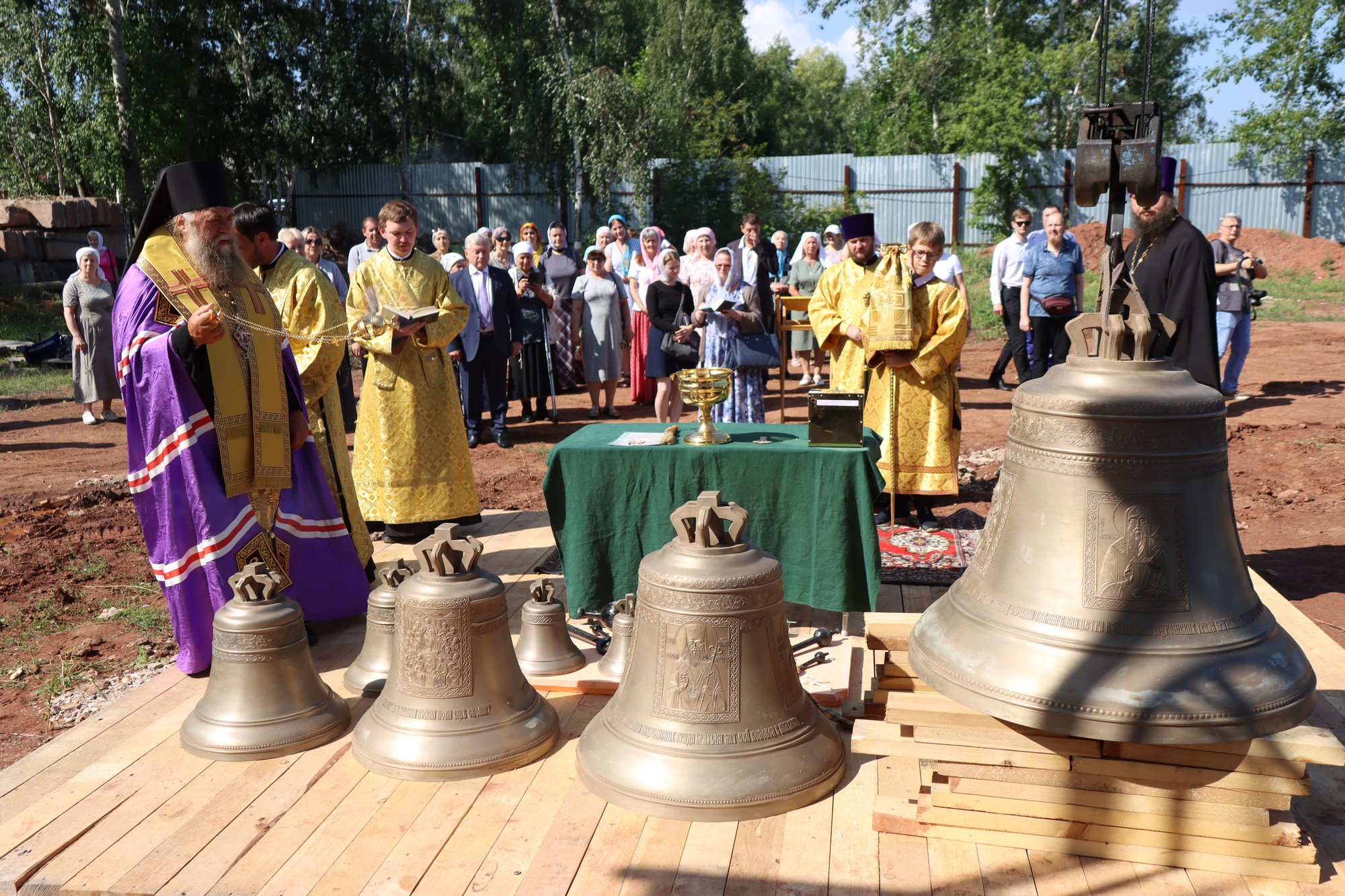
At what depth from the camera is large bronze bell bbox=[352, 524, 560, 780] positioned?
3381 millimetres

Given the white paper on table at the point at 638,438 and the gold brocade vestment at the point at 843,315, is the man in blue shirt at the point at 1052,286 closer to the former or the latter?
the gold brocade vestment at the point at 843,315

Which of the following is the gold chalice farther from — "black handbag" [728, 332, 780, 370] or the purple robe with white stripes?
"black handbag" [728, 332, 780, 370]

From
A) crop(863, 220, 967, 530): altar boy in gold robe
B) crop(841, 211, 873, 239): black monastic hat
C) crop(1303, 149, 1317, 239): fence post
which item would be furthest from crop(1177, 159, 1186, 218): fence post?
crop(863, 220, 967, 530): altar boy in gold robe

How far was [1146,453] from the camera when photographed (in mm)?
2770

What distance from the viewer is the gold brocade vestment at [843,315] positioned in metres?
→ 6.75

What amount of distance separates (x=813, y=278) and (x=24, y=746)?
34.0ft

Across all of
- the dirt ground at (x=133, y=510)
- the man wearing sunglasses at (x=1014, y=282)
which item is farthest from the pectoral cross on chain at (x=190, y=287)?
the man wearing sunglasses at (x=1014, y=282)

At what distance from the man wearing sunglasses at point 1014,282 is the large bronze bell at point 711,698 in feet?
29.5

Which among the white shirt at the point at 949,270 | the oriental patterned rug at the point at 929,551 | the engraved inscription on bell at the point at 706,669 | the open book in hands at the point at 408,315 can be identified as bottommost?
the oriental patterned rug at the point at 929,551

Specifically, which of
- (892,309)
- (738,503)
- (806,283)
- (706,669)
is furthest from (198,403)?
(806,283)

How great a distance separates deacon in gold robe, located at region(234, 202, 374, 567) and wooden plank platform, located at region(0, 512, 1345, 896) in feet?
5.79

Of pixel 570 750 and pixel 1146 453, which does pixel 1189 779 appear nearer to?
pixel 1146 453

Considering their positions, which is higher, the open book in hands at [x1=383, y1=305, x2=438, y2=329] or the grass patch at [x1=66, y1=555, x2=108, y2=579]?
the open book in hands at [x1=383, y1=305, x2=438, y2=329]

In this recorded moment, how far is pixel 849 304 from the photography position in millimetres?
6797
